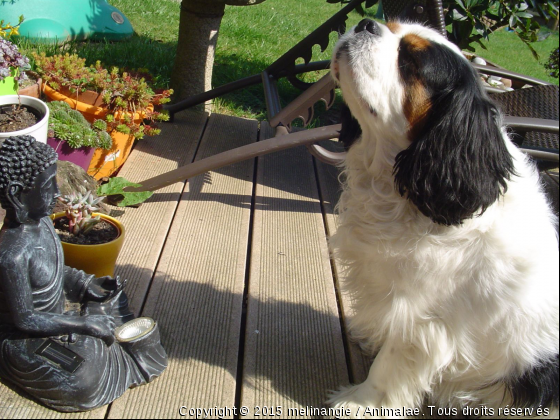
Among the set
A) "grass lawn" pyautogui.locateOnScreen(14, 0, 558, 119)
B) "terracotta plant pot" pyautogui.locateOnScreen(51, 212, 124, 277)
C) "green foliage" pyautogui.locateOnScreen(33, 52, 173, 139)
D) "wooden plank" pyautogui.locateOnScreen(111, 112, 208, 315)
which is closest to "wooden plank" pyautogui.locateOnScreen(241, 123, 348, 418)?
"wooden plank" pyautogui.locateOnScreen(111, 112, 208, 315)

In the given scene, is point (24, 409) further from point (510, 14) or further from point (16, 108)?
point (510, 14)

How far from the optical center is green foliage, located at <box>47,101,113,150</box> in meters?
2.80

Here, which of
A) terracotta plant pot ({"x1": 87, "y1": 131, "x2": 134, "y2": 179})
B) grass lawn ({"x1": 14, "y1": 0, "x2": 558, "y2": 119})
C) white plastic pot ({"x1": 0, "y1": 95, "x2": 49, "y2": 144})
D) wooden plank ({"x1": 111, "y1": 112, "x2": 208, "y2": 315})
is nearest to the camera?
wooden plank ({"x1": 111, "y1": 112, "x2": 208, "y2": 315})

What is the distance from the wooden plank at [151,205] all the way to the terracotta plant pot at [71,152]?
33 cm

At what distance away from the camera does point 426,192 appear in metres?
1.49

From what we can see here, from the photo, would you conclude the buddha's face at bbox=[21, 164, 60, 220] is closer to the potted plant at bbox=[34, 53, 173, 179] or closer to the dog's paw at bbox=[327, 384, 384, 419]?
the dog's paw at bbox=[327, 384, 384, 419]

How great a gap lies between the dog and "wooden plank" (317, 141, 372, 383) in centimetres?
32

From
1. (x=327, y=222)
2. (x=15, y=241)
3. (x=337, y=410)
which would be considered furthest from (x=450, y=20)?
(x=15, y=241)

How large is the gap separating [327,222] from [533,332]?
1643mm

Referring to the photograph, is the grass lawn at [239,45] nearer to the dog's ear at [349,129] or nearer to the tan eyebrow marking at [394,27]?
the dog's ear at [349,129]

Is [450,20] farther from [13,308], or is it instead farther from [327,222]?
[13,308]

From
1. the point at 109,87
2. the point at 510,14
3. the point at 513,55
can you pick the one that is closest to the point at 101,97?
the point at 109,87

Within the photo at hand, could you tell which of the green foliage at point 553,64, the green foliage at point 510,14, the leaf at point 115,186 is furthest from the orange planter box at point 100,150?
the green foliage at point 553,64

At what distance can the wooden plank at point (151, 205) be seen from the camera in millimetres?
2371
